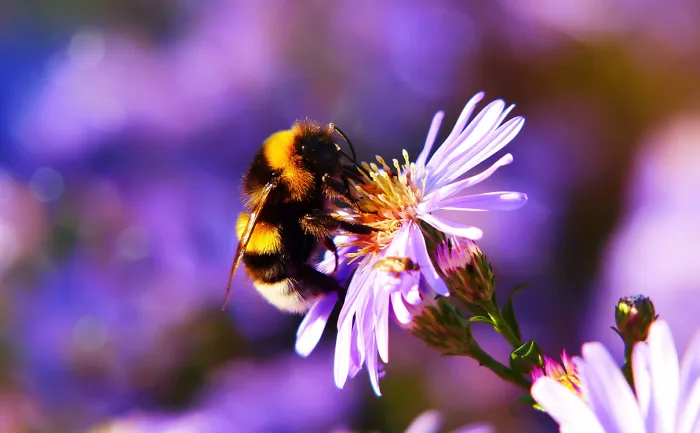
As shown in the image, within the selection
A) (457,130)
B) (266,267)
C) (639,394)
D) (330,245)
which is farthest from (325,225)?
(639,394)

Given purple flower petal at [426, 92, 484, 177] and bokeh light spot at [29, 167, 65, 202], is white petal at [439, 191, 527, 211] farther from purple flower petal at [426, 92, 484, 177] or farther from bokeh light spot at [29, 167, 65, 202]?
bokeh light spot at [29, 167, 65, 202]

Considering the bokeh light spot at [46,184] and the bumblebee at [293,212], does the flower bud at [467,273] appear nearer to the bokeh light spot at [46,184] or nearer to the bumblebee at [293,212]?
the bumblebee at [293,212]

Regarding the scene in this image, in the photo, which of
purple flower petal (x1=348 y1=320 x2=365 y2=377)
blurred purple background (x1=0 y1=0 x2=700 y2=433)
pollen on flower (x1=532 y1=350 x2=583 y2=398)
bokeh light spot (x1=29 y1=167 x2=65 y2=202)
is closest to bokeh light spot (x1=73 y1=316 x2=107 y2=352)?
blurred purple background (x1=0 y1=0 x2=700 y2=433)

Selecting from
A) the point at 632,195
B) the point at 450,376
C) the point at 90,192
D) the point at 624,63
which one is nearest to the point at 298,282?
the point at 450,376

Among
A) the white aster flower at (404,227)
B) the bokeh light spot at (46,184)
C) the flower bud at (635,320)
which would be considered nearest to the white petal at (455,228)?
the white aster flower at (404,227)

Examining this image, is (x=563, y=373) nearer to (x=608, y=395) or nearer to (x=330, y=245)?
(x=608, y=395)

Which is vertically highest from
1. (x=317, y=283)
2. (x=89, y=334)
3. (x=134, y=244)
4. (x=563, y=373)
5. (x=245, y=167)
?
(x=245, y=167)

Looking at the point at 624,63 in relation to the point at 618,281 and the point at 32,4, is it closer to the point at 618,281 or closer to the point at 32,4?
the point at 618,281
